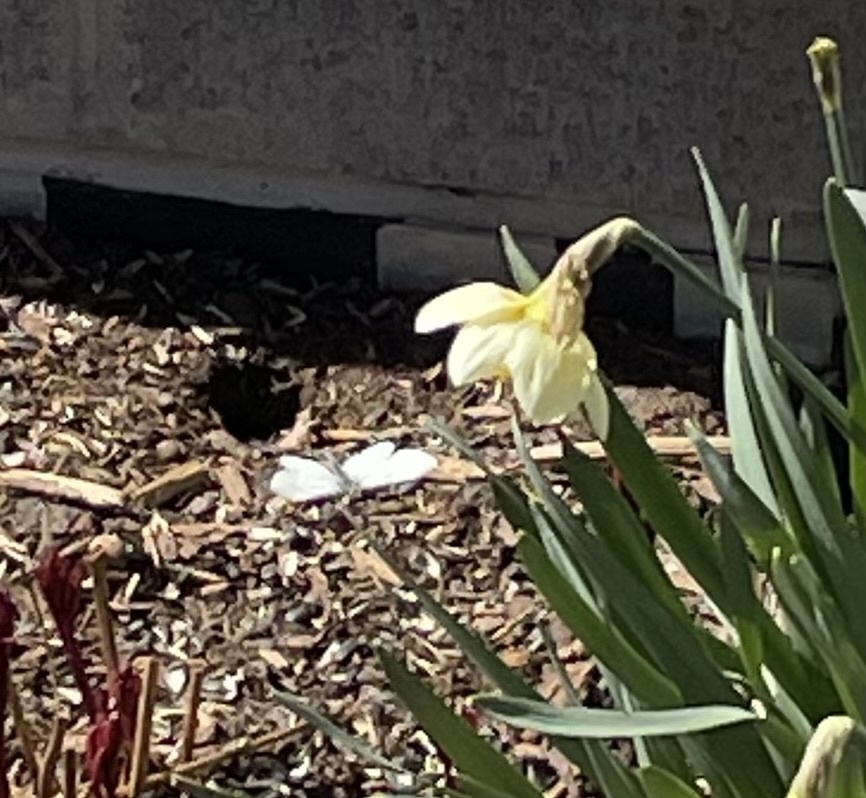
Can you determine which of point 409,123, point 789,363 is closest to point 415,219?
point 409,123

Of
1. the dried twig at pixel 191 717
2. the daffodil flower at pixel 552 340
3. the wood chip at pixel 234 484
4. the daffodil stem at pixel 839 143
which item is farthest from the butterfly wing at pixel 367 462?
the daffodil flower at pixel 552 340

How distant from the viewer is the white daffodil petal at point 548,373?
1448 millimetres

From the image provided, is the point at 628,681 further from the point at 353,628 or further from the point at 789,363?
the point at 353,628

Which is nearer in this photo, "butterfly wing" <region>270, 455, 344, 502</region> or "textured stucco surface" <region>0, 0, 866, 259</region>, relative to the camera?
"butterfly wing" <region>270, 455, 344, 502</region>

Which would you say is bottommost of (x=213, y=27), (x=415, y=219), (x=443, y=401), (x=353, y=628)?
(x=353, y=628)

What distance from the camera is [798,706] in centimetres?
187

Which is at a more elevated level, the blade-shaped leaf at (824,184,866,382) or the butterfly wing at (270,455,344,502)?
the blade-shaped leaf at (824,184,866,382)

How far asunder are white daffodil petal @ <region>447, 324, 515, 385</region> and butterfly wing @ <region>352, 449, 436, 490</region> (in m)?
1.33

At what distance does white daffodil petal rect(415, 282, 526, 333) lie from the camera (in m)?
1.50

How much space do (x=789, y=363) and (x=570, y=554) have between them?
12.9 inches

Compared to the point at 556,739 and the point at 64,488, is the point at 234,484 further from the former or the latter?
the point at 556,739

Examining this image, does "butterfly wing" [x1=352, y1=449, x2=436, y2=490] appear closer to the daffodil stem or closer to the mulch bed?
the mulch bed

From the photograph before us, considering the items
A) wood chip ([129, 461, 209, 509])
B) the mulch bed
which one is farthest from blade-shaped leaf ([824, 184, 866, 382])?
wood chip ([129, 461, 209, 509])

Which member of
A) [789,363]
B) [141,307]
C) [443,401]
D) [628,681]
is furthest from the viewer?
[141,307]
